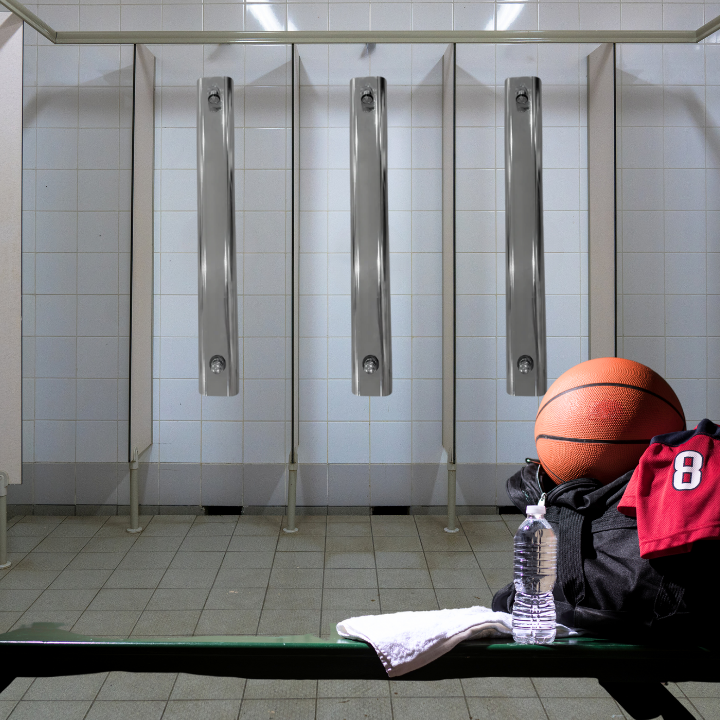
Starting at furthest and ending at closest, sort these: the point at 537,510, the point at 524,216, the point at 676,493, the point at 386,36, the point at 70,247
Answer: the point at 70,247 → the point at 386,36 → the point at 524,216 → the point at 537,510 → the point at 676,493

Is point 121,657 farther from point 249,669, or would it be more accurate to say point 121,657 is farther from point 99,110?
point 99,110

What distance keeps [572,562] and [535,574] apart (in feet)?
0.31

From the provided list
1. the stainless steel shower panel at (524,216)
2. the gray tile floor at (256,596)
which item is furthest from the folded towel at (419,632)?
the stainless steel shower panel at (524,216)

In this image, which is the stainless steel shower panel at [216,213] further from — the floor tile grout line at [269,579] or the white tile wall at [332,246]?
the floor tile grout line at [269,579]

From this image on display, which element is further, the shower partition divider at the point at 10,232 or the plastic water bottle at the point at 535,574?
the shower partition divider at the point at 10,232

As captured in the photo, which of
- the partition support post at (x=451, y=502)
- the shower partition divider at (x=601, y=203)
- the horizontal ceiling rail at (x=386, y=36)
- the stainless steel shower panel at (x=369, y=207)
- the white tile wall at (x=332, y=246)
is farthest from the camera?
the white tile wall at (x=332, y=246)

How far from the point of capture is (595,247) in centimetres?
309

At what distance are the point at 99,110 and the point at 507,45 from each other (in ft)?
6.44

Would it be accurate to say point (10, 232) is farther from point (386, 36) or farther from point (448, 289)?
point (448, 289)

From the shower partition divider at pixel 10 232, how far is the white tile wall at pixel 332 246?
0.63 m

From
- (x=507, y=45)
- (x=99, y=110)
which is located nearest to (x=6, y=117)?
(x=99, y=110)

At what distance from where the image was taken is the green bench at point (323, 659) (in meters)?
0.81

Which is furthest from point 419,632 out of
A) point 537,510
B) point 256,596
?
point 256,596

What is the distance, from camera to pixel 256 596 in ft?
7.61
